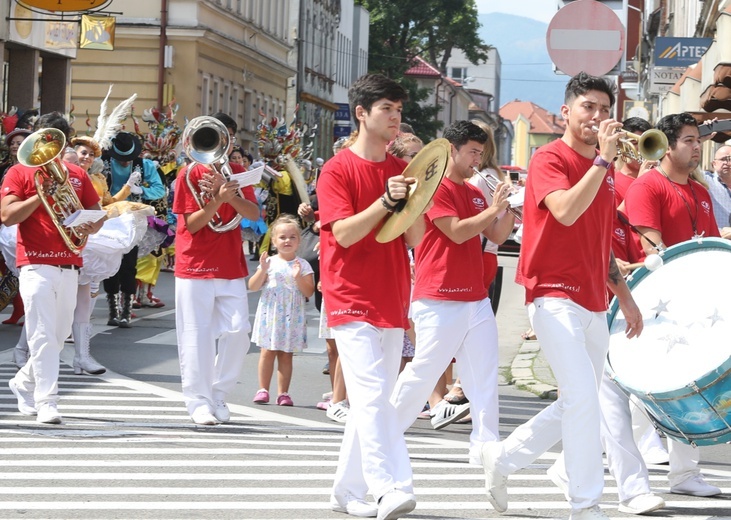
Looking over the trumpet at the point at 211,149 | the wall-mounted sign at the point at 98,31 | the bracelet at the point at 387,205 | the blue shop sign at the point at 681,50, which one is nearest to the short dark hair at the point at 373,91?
the bracelet at the point at 387,205

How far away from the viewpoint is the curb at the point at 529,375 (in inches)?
476

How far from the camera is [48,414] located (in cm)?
936

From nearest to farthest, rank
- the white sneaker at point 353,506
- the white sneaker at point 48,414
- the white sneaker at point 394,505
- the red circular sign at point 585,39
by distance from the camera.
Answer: the white sneaker at point 394,505 < the white sneaker at point 353,506 < the white sneaker at point 48,414 < the red circular sign at point 585,39

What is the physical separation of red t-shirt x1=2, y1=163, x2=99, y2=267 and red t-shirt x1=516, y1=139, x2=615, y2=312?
12.5ft

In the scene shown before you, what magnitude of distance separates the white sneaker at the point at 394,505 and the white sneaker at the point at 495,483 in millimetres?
750

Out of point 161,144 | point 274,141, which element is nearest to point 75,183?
point 161,144

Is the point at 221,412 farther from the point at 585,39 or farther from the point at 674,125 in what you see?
the point at 585,39

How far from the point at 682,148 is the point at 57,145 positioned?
3.87m

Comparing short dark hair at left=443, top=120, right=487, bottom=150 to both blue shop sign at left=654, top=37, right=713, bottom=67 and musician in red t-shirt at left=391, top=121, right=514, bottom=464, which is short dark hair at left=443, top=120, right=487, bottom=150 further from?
blue shop sign at left=654, top=37, right=713, bottom=67

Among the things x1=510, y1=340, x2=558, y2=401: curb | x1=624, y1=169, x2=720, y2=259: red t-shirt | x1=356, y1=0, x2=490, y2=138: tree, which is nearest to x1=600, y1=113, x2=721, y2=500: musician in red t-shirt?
x1=624, y1=169, x2=720, y2=259: red t-shirt

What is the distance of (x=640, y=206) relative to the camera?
7.89m

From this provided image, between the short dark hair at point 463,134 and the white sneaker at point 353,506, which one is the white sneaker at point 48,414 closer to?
the short dark hair at point 463,134

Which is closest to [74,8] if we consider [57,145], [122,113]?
[122,113]

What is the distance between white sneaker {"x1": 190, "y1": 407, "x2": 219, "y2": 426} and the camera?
949cm
